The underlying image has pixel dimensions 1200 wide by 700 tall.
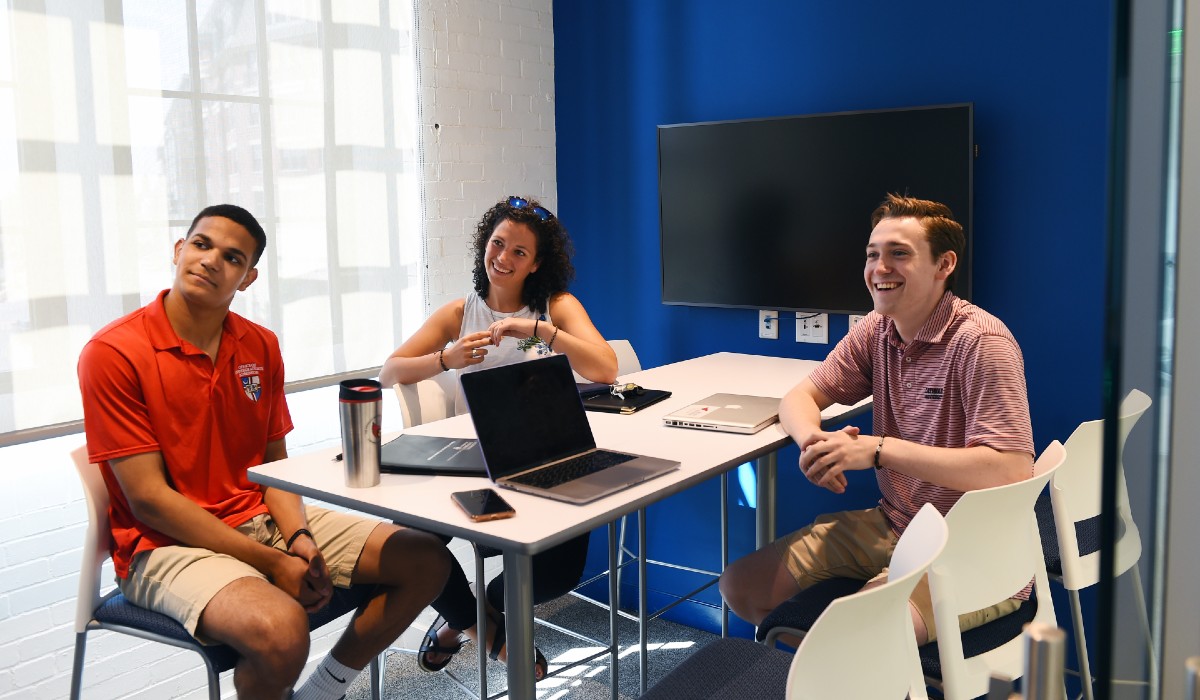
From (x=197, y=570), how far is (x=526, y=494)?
79 cm

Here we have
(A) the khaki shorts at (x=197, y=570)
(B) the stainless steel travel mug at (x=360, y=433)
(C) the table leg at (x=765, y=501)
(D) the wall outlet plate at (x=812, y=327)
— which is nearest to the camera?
(B) the stainless steel travel mug at (x=360, y=433)

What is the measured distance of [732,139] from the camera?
354cm

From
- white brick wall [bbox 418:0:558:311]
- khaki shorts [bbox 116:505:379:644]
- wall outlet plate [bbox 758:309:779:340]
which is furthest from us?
white brick wall [bbox 418:0:558:311]

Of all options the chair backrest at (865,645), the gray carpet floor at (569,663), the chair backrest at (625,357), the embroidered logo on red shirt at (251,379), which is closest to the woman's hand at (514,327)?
the chair backrest at (625,357)

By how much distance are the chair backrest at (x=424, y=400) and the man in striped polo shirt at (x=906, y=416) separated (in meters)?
1.09

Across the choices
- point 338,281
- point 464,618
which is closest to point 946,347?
point 464,618

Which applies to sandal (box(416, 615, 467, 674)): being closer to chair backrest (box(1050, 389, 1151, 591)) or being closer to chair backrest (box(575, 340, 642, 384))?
chair backrest (box(575, 340, 642, 384))

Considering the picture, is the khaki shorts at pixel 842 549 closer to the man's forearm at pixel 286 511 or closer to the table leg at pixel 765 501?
the table leg at pixel 765 501

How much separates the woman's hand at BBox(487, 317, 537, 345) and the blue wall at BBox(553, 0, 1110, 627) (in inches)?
38.1

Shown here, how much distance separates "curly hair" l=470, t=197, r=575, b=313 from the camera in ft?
10.7

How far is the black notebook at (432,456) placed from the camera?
209cm

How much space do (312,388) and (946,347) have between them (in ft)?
7.31

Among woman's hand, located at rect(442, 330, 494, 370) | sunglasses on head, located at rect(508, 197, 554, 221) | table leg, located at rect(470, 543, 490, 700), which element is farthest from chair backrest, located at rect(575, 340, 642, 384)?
table leg, located at rect(470, 543, 490, 700)

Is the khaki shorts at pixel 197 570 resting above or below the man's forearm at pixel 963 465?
below
